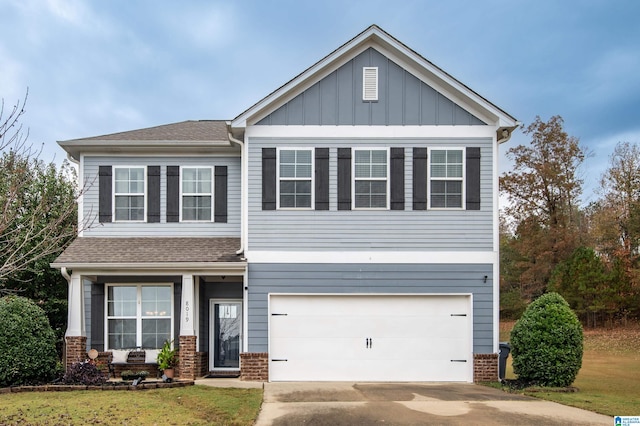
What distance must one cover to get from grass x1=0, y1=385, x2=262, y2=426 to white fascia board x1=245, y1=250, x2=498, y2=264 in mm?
3257

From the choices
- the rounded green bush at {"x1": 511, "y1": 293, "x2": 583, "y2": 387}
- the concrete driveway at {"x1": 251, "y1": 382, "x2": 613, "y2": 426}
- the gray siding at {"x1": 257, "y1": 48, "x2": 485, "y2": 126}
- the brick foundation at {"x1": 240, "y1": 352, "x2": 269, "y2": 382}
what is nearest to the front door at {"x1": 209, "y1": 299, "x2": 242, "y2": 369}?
the brick foundation at {"x1": 240, "y1": 352, "x2": 269, "y2": 382}

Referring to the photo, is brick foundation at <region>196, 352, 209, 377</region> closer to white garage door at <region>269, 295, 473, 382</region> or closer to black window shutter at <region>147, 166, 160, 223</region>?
white garage door at <region>269, 295, 473, 382</region>

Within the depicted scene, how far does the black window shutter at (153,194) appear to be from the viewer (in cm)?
1598

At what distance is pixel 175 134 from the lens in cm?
1673

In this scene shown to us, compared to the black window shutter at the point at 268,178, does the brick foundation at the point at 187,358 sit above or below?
below

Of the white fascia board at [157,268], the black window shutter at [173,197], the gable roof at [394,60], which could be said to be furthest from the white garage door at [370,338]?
the gable roof at [394,60]

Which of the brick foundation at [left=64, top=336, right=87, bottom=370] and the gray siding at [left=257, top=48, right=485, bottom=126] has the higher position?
the gray siding at [left=257, top=48, right=485, bottom=126]

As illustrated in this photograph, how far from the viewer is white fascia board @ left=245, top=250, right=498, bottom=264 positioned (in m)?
14.6

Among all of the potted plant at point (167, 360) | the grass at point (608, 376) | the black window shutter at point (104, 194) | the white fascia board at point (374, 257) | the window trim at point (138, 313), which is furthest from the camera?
the black window shutter at point (104, 194)

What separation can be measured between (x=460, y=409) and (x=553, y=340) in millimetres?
3517

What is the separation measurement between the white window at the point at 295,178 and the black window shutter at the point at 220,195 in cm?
198

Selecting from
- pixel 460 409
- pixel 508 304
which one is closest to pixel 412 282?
pixel 460 409

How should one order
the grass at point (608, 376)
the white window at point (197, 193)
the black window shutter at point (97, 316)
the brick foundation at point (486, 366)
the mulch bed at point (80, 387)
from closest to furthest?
the grass at point (608, 376), the mulch bed at point (80, 387), the brick foundation at point (486, 366), the black window shutter at point (97, 316), the white window at point (197, 193)

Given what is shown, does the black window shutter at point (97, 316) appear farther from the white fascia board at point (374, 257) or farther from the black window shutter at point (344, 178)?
the black window shutter at point (344, 178)
